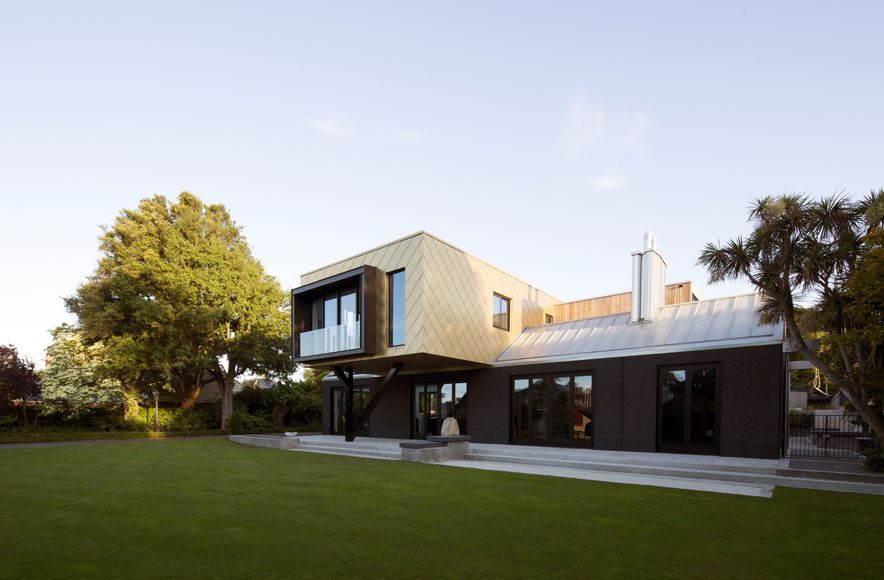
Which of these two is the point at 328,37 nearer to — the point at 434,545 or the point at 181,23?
the point at 181,23

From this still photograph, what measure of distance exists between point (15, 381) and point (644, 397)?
24.8 m

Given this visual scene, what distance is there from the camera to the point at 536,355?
16.6 metres

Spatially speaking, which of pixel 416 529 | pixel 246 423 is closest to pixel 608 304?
pixel 416 529

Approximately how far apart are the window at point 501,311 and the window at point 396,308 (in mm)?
3993

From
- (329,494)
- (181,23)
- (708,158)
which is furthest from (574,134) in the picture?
(329,494)

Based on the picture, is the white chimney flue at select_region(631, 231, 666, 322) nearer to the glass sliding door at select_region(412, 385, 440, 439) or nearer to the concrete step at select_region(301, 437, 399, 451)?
the glass sliding door at select_region(412, 385, 440, 439)

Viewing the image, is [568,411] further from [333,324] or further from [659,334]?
[333,324]

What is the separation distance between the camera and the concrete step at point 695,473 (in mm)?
8625

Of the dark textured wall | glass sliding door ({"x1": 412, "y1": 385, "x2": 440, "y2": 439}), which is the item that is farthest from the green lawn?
glass sliding door ({"x1": 412, "y1": 385, "x2": 440, "y2": 439})

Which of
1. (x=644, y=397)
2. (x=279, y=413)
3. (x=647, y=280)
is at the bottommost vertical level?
A: (x=279, y=413)

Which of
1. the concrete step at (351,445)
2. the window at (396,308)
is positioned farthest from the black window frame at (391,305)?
the concrete step at (351,445)

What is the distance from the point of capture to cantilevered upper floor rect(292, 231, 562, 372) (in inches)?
593

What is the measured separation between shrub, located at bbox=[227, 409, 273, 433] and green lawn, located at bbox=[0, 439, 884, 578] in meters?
15.5

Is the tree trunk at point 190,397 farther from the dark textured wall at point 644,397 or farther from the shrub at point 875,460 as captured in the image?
the shrub at point 875,460
